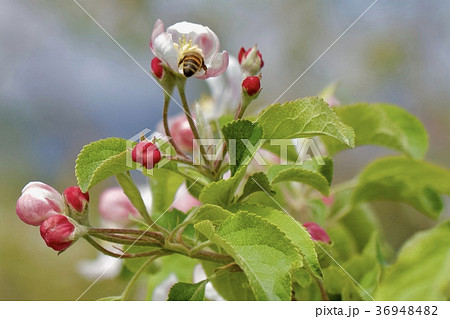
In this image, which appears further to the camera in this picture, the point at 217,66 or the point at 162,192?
the point at 162,192

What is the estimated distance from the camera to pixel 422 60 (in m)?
2.27

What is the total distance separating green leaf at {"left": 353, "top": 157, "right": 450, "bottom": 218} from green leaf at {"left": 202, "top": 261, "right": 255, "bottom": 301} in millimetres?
271

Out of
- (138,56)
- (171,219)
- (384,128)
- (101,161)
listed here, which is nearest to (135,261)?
(171,219)

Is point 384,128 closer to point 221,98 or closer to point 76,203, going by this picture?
point 221,98

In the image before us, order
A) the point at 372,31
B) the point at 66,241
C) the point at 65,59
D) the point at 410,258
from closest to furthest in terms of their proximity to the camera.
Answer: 1. the point at 66,241
2. the point at 410,258
3. the point at 65,59
4. the point at 372,31

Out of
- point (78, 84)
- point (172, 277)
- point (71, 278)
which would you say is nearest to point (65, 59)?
point (78, 84)

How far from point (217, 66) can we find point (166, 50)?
0.17 feet

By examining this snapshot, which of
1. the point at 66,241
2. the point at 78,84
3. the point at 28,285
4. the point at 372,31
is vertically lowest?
the point at 66,241

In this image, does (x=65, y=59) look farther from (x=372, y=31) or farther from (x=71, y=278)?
(x=372, y=31)

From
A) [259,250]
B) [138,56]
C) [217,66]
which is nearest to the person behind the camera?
[259,250]

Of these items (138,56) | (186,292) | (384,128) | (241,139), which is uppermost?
(138,56)

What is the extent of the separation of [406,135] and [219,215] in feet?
1.09

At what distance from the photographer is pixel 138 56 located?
1878 mm

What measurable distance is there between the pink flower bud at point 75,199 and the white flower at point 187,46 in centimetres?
14
